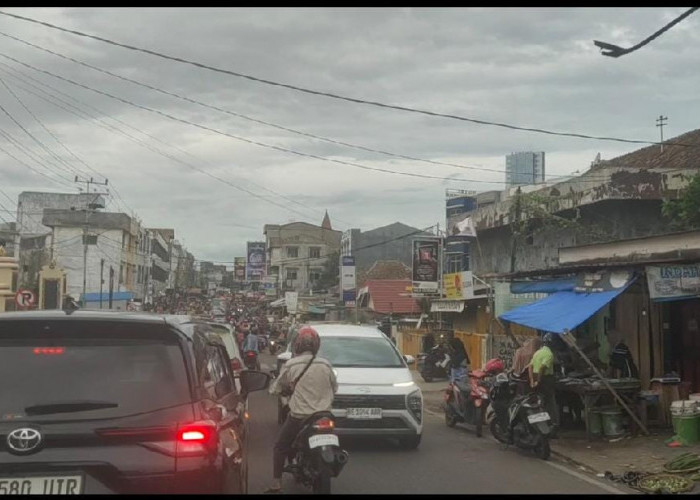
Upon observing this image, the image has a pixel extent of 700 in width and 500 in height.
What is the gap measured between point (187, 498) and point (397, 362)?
8313 millimetres

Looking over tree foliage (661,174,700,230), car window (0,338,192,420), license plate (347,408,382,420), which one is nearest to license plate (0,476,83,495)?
car window (0,338,192,420)

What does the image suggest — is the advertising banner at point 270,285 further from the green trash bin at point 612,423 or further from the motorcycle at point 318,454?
the motorcycle at point 318,454

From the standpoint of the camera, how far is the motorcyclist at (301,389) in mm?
7133

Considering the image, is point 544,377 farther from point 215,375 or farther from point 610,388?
point 215,375

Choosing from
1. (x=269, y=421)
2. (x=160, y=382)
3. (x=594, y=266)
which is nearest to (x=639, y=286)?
(x=594, y=266)

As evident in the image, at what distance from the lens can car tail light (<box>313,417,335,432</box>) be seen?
6.90 m

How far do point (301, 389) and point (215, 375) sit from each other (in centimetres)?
222

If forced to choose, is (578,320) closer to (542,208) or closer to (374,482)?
(374,482)

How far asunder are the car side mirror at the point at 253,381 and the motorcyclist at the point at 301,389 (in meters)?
0.60

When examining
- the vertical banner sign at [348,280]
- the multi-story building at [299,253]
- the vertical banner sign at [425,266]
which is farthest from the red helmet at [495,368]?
the multi-story building at [299,253]

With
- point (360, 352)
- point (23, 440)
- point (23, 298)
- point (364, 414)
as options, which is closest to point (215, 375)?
point (23, 440)

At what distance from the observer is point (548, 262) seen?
2570cm

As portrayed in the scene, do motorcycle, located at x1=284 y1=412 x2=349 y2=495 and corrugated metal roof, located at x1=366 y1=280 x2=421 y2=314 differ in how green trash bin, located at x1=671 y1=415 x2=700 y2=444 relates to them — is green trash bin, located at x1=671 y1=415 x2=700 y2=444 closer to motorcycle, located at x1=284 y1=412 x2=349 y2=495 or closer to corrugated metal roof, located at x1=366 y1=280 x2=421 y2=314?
motorcycle, located at x1=284 y1=412 x2=349 y2=495

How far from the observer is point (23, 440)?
3664 mm
